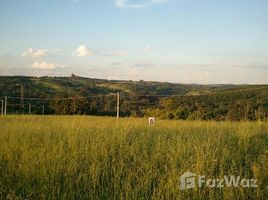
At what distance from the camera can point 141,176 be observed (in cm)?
536

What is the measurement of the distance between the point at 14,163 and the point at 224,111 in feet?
59.3

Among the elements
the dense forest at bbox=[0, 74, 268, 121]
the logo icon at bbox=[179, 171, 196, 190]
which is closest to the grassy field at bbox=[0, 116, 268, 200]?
the logo icon at bbox=[179, 171, 196, 190]

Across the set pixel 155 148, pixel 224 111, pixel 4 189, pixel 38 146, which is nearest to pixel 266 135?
pixel 155 148

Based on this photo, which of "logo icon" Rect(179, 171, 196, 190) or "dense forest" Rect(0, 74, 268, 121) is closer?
"logo icon" Rect(179, 171, 196, 190)
